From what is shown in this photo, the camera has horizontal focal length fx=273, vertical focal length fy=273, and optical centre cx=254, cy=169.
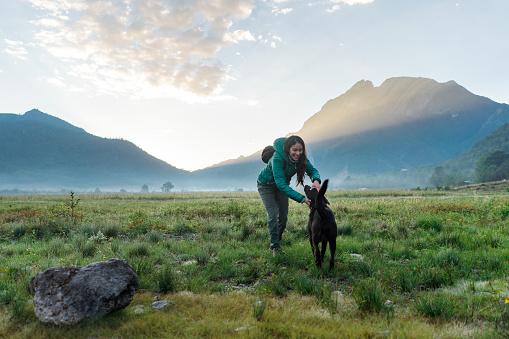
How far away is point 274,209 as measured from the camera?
22.7 feet

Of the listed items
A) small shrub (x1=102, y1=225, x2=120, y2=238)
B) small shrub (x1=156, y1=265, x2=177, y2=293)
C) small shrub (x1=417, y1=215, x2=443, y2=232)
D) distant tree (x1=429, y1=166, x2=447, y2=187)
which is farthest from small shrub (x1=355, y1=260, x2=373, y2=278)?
distant tree (x1=429, y1=166, x2=447, y2=187)

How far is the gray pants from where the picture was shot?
676 centimetres

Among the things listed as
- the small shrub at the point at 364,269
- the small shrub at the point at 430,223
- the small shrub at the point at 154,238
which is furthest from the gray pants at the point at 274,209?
the small shrub at the point at 430,223

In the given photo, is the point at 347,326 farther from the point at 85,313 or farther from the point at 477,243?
the point at 477,243

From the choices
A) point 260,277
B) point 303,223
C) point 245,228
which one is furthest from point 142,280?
point 303,223

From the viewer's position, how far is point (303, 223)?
37.1 feet

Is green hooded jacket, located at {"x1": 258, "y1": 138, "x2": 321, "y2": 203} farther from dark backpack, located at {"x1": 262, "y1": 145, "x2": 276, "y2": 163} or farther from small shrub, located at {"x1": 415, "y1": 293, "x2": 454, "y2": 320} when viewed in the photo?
small shrub, located at {"x1": 415, "y1": 293, "x2": 454, "y2": 320}

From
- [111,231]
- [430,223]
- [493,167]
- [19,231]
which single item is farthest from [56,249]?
[493,167]

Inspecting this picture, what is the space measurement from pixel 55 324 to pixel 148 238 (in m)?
5.82

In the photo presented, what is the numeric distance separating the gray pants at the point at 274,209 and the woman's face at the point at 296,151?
131 cm

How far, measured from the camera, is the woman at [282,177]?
5945 mm

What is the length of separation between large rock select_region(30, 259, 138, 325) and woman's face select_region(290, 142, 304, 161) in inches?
154

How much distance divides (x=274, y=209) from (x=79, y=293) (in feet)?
14.8

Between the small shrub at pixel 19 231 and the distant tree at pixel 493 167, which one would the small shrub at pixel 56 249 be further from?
the distant tree at pixel 493 167
